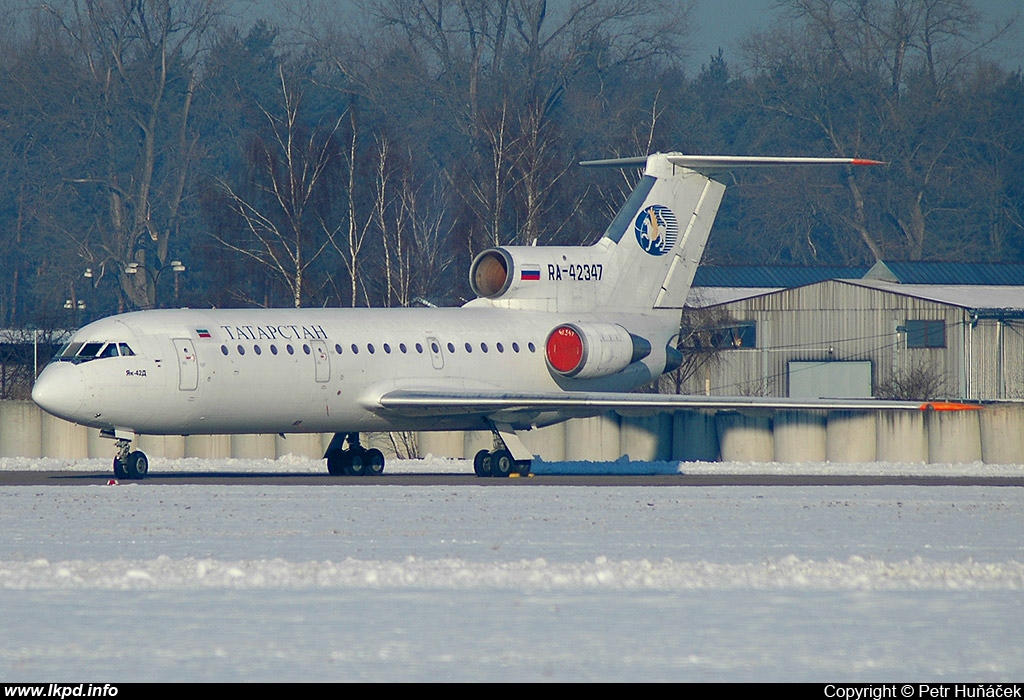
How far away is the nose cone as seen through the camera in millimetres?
26578

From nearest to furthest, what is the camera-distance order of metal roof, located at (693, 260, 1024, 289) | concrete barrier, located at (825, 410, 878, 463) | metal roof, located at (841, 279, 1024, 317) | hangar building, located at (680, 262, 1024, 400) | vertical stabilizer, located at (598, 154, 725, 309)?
vertical stabilizer, located at (598, 154, 725, 309) → concrete barrier, located at (825, 410, 878, 463) → metal roof, located at (841, 279, 1024, 317) → hangar building, located at (680, 262, 1024, 400) → metal roof, located at (693, 260, 1024, 289)

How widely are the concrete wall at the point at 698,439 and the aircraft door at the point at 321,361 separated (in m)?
7.62

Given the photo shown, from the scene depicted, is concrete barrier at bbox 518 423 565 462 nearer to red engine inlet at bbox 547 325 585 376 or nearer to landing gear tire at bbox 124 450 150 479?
red engine inlet at bbox 547 325 585 376

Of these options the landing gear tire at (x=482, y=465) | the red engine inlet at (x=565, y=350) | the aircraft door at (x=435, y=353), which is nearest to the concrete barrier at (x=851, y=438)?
the red engine inlet at (x=565, y=350)

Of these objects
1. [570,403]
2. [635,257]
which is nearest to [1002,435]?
[635,257]

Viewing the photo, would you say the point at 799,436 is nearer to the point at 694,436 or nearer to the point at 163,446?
the point at 694,436

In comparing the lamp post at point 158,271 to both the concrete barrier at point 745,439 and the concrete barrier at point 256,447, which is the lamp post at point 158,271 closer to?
the concrete barrier at point 256,447

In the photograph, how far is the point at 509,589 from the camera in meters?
13.2

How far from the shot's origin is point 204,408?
27.8 m

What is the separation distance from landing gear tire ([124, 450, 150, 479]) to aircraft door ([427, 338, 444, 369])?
19.9 ft

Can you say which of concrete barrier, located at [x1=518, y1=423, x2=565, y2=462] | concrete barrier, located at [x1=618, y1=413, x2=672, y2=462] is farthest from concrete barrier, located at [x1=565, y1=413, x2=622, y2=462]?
concrete barrier, located at [x1=518, y1=423, x2=565, y2=462]

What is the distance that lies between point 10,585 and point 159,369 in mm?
13995

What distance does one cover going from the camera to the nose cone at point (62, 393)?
87.2 feet

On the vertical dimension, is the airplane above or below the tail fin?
below
